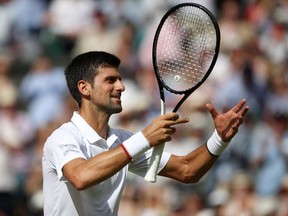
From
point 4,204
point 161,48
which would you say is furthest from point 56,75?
point 161,48

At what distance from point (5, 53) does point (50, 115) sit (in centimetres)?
200

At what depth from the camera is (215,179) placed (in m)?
11.9

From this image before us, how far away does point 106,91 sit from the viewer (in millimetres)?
6734

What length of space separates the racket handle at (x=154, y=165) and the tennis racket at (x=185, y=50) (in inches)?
22.7

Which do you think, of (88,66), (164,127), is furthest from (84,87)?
(164,127)

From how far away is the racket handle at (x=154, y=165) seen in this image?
6270 mm

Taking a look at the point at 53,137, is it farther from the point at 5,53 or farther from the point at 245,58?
the point at 5,53

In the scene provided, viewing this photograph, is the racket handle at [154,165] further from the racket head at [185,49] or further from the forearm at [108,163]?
the racket head at [185,49]

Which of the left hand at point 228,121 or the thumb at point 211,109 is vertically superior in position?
the thumb at point 211,109

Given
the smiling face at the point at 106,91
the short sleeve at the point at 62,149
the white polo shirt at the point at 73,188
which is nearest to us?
the short sleeve at the point at 62,149

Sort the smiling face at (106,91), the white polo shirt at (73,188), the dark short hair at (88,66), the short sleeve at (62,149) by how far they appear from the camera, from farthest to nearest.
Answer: the dark short hair at (88,66), the smiling face at (106,91), the white polo shirt at (73,188), the short sleeve at (62,149)

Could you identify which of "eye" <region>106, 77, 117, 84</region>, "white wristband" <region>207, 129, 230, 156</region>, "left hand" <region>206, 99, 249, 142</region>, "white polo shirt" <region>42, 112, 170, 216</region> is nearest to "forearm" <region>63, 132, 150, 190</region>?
"white polo shirt" <region>42, 112, 170, 216</region>

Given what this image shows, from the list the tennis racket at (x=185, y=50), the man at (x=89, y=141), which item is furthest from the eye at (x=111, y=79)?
the tennis racket at (x=185, y=50)

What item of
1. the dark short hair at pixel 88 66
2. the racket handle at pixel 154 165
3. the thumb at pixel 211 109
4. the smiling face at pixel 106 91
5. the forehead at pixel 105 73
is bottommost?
the racket handle at pixel 154 165
